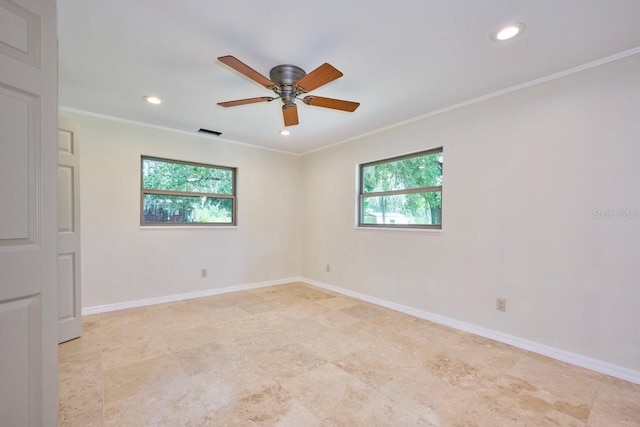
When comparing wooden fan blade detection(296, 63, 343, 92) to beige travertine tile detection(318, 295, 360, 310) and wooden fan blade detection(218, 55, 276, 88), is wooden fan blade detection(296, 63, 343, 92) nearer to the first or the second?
wooden fan blade detection(218, 55, 276, 88)

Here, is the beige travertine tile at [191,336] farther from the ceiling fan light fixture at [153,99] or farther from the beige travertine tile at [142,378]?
the ceiling fan light fixture at [153,99]

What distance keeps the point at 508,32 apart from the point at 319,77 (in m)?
1.23

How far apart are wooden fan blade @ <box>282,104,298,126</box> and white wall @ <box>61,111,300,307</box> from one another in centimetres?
210

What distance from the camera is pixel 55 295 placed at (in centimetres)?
136

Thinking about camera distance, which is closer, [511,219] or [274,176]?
[511,219]

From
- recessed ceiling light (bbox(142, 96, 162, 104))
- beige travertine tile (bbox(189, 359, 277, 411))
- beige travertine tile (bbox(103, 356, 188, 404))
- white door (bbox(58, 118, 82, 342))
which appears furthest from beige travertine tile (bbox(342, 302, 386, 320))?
recessed ceiling light (bbox(142, 96, 162, 104))

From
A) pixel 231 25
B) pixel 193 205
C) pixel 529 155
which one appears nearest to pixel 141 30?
pixel 231 25

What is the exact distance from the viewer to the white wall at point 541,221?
86.5 inches

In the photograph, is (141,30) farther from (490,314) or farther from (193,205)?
(490,314)

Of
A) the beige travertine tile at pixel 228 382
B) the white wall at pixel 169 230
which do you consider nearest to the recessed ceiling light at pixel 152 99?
the white wall at pixel 169 230

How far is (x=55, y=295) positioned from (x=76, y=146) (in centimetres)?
204

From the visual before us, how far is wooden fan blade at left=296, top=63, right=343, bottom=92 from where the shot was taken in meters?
1.86

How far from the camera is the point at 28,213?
128 centimetres

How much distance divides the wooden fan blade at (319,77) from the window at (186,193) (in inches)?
106
